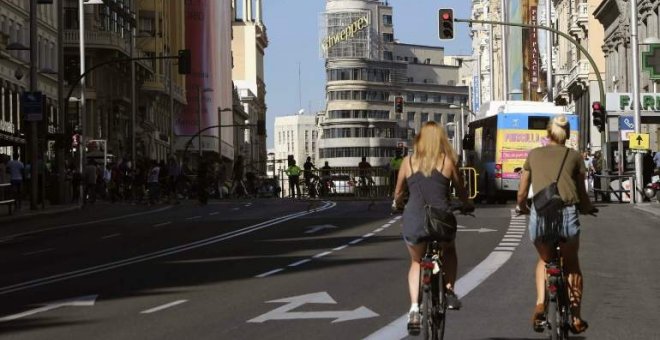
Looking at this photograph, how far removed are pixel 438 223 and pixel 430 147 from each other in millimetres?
580

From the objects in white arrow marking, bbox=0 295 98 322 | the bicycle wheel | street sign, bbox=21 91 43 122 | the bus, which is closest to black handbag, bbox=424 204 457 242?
the bicycle wheel

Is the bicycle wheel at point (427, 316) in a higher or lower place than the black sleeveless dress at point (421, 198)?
lower

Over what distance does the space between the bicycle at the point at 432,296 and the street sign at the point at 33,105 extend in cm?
3814

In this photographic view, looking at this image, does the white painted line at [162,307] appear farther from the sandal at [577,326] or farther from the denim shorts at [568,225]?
the sandal at [577,326]

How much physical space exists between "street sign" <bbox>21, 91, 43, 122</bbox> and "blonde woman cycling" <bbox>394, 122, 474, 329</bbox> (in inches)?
1490

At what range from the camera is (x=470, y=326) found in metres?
13.6

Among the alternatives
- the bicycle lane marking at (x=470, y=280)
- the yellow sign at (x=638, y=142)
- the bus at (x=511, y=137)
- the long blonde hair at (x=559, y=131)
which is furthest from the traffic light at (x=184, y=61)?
the long blonde hair at (x=559, y=131)

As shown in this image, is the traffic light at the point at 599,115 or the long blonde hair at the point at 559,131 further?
the traffic light at the point at 599,115

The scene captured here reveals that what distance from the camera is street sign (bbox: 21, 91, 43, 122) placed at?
1898 inches

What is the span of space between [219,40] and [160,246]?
11920 cm

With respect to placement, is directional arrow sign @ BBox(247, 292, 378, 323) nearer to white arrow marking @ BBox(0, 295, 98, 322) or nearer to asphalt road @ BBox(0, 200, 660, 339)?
asphalt road @ BBox(0, 200, 660, 339)

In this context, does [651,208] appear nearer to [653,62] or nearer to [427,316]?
[653,62]

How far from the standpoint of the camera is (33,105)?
1905 inches

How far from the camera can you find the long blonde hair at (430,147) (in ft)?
37.6
